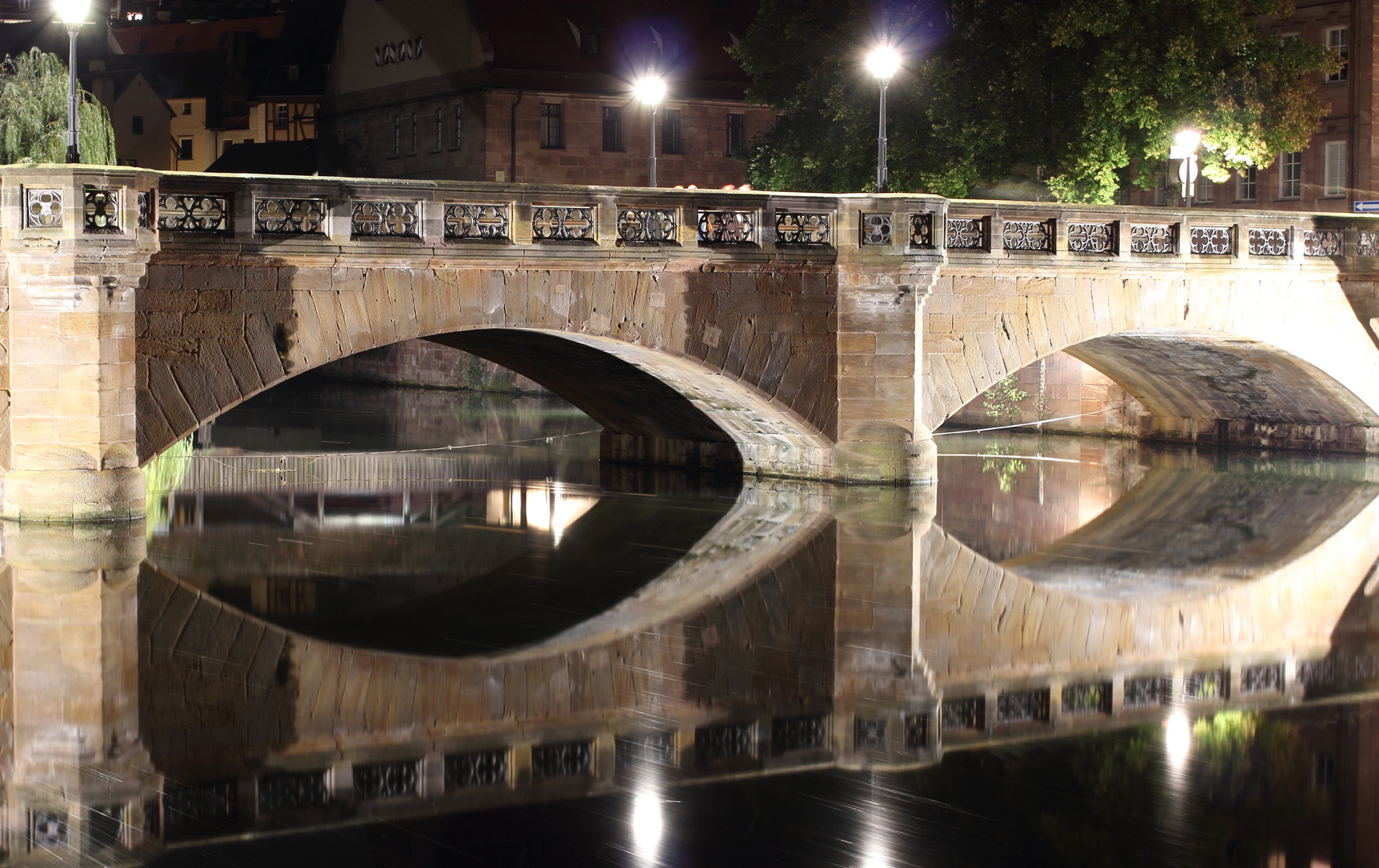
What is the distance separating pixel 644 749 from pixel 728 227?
10.9 metres

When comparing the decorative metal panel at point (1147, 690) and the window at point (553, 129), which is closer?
the decorative metal panel at point (1147, 690)

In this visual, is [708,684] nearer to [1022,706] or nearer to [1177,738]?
[1022,706]

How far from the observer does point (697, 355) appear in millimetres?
18422

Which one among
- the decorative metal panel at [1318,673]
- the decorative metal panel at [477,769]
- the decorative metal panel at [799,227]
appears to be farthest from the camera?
the decorative metal panel at [799,227]

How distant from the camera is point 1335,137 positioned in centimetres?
3875

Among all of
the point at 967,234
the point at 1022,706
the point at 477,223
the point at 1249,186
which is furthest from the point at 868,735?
the point at 1249,186

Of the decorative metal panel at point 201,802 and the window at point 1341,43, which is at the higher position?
the window at point 1341,43

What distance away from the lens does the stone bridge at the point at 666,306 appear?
49.1ft

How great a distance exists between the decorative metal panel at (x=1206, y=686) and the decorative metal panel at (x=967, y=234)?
33.2 feet

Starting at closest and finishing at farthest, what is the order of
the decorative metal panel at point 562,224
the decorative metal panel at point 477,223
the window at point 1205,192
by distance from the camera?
the decorative metal panel at point 477,223
the decorative metal panel at point 562,224
the window at point 1205,192

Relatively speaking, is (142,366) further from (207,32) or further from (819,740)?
(207,32)

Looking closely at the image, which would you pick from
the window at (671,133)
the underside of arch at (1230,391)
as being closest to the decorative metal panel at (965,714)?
the underside of arch at (1230,391)

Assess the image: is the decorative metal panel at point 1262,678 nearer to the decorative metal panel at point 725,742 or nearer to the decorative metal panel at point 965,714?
the decorative metal panel at point 965,714

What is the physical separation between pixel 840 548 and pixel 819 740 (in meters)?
6.42
